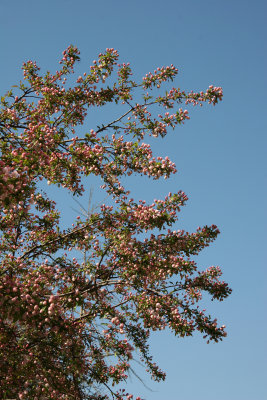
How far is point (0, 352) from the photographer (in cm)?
656

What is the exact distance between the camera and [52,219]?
930 cm

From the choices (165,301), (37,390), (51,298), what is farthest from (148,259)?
(37,390)

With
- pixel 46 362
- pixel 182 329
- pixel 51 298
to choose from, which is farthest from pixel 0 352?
pixel 182 329

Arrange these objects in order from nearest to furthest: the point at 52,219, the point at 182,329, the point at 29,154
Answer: the point at 29,154, the point at 182,329, the point at 52,219

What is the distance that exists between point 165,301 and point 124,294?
1.76 metres

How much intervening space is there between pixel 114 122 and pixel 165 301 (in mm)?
4610

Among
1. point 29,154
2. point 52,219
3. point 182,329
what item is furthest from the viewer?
point 52,219

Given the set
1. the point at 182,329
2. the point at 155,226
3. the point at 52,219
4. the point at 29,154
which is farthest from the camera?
the point at 52,219

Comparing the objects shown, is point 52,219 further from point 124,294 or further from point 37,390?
point 37,390

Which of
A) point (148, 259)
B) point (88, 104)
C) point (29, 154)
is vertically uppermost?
point (88, 104)

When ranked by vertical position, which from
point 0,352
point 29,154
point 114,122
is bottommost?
point 0,352

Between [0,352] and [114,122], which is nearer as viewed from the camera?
[0,352]

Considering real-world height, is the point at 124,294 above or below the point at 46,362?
above

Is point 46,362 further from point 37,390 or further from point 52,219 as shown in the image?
point 52,219
